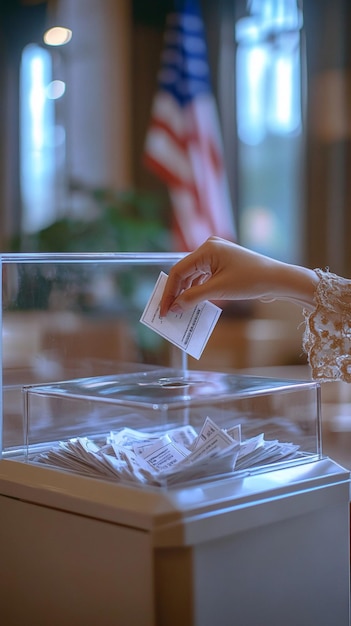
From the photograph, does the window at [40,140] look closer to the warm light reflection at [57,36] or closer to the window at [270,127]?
the warm light reflection at [57,36]

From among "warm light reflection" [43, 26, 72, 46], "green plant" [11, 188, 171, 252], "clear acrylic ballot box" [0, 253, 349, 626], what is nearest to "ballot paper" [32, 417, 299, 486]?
"clear acrylic ballot box" [0, 253, 349, 626]

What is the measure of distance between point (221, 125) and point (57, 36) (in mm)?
1421

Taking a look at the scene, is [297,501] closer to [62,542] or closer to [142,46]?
[62,542]

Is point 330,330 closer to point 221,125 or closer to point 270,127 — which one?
point 221,125

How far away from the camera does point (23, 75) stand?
5953 mm

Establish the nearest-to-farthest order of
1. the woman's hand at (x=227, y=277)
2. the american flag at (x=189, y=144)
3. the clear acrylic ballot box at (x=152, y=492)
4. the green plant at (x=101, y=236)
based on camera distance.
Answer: the clear acrylic ballot box at (x=152, y=492) < the woman's hand at (x=227, y=277) < the green plant at (x=101, y=236) < the american flag at (x=189, y=144)

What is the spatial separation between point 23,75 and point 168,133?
1.18 meters

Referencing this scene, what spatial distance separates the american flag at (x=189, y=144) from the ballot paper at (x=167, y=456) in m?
4.67

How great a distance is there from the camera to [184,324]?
1126mm

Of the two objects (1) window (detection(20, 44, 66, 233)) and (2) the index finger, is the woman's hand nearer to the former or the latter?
(2) the index finger

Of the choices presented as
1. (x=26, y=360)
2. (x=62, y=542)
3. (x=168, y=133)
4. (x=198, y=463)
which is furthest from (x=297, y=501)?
(x=168, y=133)

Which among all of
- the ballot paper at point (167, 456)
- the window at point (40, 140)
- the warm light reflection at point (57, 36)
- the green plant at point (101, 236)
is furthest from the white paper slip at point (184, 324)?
the warm light reflection at point (57, 36)

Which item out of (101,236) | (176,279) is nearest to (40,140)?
(101,236)

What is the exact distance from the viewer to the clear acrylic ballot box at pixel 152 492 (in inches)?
34.4
